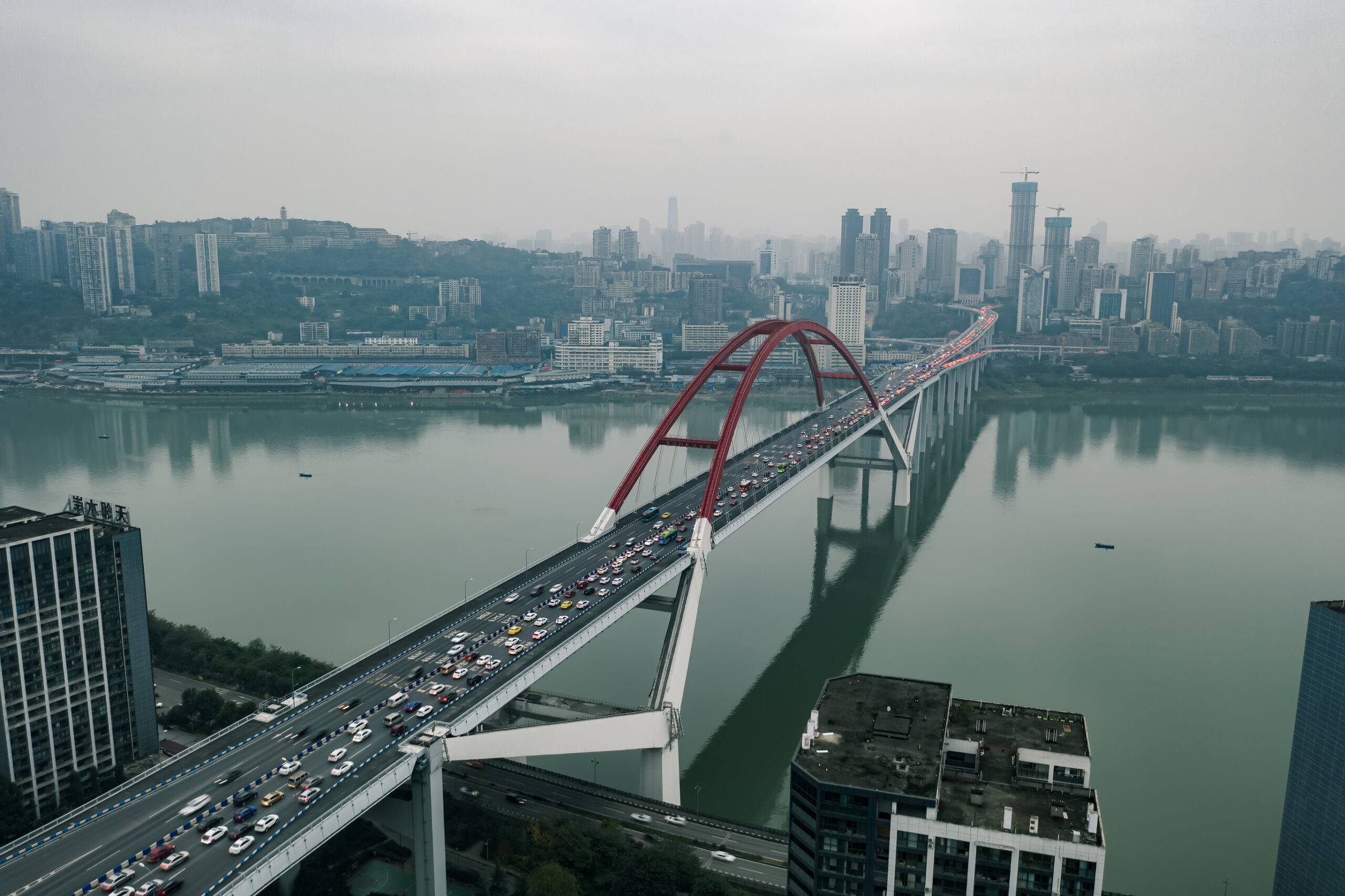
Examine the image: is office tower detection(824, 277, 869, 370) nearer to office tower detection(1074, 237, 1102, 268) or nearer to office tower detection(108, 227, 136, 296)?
office tower detection(1074, 237, 1102, 268)

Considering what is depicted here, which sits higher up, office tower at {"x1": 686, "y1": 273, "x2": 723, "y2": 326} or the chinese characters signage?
office tower at {"x1": 686, "y1": 273, "x2": 723, "y2": 326}

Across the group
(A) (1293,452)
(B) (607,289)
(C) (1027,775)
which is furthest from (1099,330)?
(C) (1027,775)

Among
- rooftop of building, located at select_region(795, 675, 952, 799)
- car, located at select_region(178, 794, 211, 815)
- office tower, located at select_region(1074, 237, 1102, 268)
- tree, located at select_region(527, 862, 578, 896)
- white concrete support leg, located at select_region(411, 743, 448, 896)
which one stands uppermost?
office tower, located at select_region(1074, 237, 1102, 268)

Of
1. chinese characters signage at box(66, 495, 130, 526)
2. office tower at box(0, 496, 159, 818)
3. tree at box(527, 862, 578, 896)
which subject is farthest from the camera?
chinese characters signage at box(66, 495, 130, 526)

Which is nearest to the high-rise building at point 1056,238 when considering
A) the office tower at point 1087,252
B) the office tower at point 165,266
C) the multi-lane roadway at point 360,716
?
the office tower at point 1087,252

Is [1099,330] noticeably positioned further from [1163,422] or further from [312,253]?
[312,253]

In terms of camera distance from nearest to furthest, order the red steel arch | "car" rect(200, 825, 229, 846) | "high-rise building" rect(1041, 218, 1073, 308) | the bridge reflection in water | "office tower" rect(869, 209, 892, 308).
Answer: "car" rect(200, 825, 229, 846)
the bridge reflection in water
the red steel arch
"office tower" rect(869, 209, 892, 308)
"high-rise building" rect(1041, 218, 1073, 308)

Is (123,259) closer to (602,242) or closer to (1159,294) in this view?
(602,242)

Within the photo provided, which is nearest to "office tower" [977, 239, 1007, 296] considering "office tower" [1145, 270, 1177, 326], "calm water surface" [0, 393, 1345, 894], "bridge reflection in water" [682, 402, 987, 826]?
"office tower" [1145, 270, 1177, 326]
